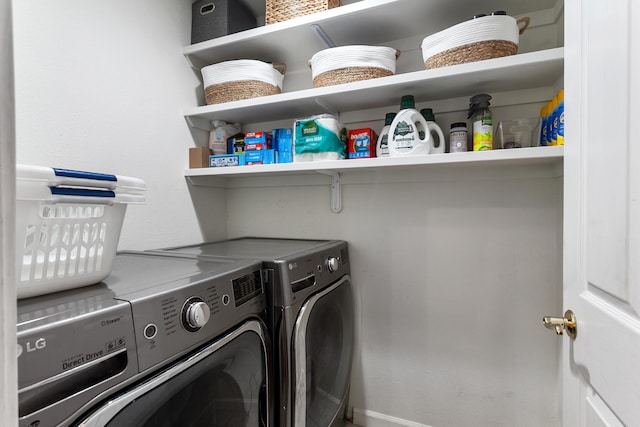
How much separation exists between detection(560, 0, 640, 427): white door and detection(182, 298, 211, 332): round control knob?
85 centimetres

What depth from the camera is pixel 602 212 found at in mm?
691

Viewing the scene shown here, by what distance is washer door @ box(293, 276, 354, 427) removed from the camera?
1096mm

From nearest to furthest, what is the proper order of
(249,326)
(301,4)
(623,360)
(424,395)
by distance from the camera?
1. (623,360)
2. (249,326)
3. (301,4)
4. (424,395)

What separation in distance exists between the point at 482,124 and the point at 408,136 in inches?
11.2

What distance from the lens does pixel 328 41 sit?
158 cm

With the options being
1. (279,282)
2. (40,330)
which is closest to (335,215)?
(279,282)

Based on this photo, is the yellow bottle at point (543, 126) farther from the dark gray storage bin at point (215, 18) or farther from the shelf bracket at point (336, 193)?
the dark gray storage bin at point (215, 18)

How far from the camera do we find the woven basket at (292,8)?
4.82 ft

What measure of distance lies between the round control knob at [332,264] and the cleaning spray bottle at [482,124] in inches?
29.4

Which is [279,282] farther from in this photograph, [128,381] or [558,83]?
[558,83]

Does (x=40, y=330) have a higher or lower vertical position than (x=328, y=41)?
lower

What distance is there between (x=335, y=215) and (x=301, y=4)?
41.2 inches

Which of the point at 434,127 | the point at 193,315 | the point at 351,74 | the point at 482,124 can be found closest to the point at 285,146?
the point at 351,74

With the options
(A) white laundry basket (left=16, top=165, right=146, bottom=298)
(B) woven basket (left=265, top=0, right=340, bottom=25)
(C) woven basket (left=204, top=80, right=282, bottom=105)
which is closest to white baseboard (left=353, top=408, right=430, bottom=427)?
(A) white laundry basket (left=16, top=165, right=146, bottom=298)
